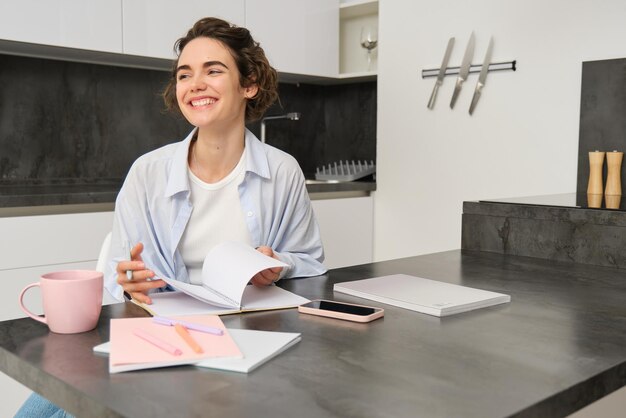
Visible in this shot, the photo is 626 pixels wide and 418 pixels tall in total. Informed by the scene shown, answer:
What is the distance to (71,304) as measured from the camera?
969 millimetres

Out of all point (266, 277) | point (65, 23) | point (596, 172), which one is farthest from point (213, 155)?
point (596, 172)

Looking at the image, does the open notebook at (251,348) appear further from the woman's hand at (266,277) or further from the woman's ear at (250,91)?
the woman's ear at (250,91)

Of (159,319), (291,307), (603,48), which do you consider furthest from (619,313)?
(603,48)

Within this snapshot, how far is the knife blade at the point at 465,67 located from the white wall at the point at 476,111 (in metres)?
0.02

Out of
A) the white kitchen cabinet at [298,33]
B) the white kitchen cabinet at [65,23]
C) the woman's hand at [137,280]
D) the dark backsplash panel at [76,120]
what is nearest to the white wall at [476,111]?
the white kitchen cabinet at [298,33]

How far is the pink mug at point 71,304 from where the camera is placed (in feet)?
3.18

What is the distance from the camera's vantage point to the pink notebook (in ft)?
2.69

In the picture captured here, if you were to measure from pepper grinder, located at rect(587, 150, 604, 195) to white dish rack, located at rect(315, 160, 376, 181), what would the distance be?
1241 millimetres

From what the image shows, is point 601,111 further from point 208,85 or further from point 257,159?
point 208,85

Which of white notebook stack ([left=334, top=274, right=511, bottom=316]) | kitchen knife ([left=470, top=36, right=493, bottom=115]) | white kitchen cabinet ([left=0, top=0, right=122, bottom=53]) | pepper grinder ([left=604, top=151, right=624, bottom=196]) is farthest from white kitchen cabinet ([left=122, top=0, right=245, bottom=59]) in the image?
white notebook stack ([left=334, top=274, right=511, bottom=316])

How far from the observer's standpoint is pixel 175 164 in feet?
5.14

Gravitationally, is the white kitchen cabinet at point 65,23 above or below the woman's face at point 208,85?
above

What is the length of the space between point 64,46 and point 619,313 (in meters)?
2.14

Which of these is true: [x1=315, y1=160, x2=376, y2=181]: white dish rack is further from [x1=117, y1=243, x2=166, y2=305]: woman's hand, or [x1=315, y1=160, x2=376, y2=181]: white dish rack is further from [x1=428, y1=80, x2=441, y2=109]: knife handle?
[x1=117, y1=243, x2=166, y2=305]: woman's hand
